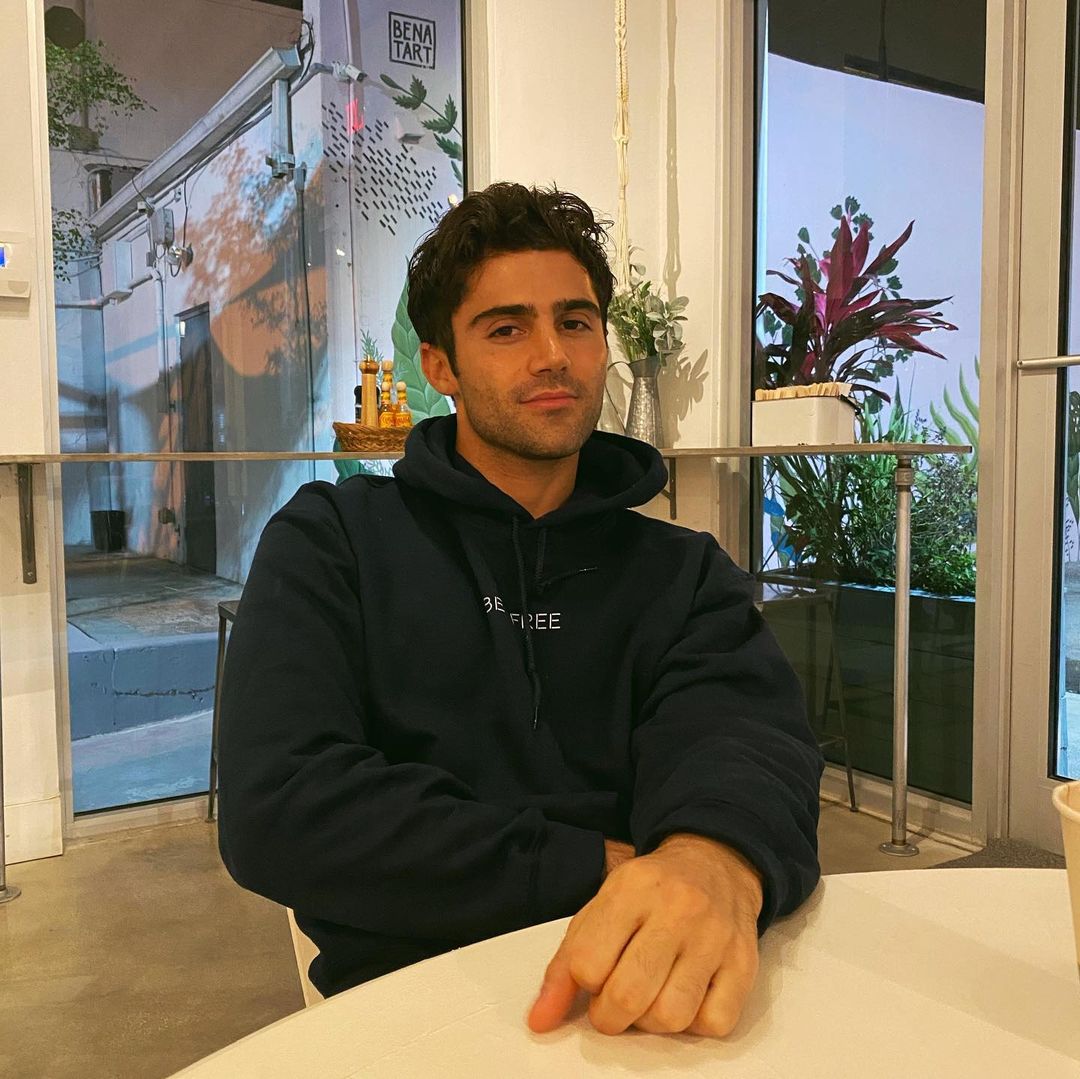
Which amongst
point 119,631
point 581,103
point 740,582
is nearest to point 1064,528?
point 740,582

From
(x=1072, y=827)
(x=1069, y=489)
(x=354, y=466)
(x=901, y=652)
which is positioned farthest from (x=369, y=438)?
(x=1072, y=827)

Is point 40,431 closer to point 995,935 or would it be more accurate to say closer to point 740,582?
point 740,582

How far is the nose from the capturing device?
1.32 m

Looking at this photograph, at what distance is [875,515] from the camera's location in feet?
9.95

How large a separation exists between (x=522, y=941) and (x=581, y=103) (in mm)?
3330

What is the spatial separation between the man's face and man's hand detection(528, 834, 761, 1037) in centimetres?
72

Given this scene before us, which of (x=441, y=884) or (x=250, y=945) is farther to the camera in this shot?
(x=250, y=945)

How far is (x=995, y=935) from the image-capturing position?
2.20 ft

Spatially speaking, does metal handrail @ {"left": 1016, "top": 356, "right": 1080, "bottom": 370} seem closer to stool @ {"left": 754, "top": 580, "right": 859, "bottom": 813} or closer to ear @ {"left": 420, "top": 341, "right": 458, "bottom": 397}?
stool @ {"left": 754, "top": 580, "right": 859, "bottom": 813}

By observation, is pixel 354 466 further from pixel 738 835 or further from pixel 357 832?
pixel 738 835

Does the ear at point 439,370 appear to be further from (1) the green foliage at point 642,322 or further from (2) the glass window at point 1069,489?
(1) the green foliage at point 642,322

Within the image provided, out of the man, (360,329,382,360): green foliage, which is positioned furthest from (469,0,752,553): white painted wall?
the man

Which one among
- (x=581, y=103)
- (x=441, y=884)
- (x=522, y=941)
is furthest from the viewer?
(x=581, y=103)

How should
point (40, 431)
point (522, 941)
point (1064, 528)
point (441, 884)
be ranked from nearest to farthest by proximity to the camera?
point (522, 941), point (441, 884), point (1064, 528), point (40, 431)
